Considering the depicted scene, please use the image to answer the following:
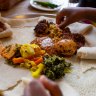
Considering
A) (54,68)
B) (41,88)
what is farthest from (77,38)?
(41,88)

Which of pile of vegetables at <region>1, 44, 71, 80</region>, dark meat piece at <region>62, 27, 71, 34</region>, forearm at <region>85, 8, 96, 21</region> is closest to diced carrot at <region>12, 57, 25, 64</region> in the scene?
pile of vegetables at <region>1, 44, 71, 80</region>

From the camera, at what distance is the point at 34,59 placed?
709 millimetres

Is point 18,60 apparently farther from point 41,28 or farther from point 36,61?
point 41,28

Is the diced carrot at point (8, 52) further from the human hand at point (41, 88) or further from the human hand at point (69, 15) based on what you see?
the human hand at point (41, 88)

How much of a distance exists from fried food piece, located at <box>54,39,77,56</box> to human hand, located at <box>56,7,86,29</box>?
5.9 inches

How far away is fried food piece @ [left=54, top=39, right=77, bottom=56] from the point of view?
729 millimetres

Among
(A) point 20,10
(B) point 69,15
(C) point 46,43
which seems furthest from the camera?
(A) point 20,10

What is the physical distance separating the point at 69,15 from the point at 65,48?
0.68 ft

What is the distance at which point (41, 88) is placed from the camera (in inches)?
11.7

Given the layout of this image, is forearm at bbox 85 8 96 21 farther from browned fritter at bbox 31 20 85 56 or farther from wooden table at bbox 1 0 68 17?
wooden table at bbox 1 0 68 17

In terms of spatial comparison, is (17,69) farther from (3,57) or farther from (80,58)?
(80,58)

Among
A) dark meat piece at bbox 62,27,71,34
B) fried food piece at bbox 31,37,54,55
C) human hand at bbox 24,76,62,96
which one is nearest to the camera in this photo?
human hand at bbox 24,76,62,96

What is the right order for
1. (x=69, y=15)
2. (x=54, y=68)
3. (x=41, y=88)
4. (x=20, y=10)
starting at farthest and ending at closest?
(x=20, y=10), (x=69, y=15), (x=54, y=68), (x=41, y=88)

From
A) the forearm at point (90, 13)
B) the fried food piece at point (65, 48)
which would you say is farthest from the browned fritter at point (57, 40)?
the forearm at point (90, 13)
